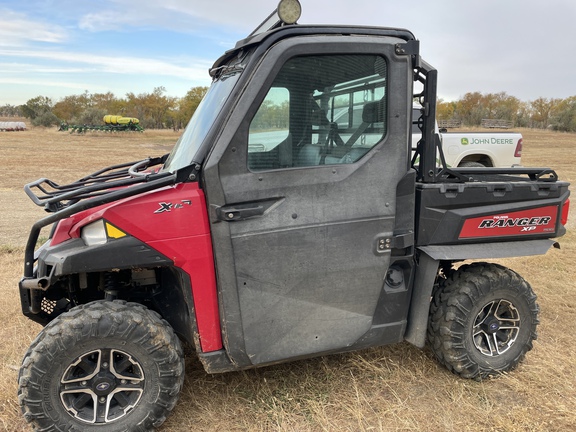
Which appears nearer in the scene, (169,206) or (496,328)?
(169,206)

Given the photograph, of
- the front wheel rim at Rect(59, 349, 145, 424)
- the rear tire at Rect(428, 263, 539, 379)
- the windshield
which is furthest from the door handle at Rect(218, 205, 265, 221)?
the rear tire at Rect(428, 263, 539, 379)

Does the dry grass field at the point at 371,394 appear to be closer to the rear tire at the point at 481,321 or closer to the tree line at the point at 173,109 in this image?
the rear tire at the point at 481,321

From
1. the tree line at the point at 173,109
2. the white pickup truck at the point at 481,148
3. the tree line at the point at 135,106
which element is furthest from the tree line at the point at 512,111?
the white pickup truck at the point at 481,148

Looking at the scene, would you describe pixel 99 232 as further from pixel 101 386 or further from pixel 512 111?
pixel 512 111

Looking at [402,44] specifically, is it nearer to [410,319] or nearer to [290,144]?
[290,144]

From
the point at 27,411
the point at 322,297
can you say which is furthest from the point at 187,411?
the point at 322,297

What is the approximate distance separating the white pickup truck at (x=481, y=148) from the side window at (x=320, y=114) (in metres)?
7.67

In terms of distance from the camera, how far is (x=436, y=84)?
10.6 feet

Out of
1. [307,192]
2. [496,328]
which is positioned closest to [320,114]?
[307,192]

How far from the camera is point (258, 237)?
2.81 metres

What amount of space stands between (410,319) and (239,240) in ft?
4.67

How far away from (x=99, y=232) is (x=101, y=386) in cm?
91

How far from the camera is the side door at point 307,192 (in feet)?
9.08

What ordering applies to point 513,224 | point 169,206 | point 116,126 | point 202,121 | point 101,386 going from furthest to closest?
1. point 116,126
2. point 513,224
3. point 202,121
4. point 101,386
5. point 169,206
